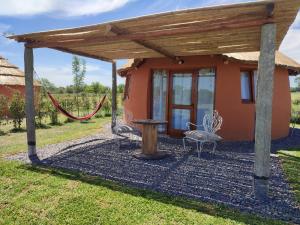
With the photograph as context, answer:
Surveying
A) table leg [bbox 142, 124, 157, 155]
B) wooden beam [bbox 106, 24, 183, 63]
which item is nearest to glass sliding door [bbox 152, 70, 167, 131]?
wooden beam [bbox 106, 24, 183, 63]

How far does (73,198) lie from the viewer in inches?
151

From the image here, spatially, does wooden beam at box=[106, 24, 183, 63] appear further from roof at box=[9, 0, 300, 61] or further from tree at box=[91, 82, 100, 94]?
tree at box=[91, 82, 100, 94]

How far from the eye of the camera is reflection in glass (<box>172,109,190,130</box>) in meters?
8.44

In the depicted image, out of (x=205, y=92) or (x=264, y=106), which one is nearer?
(x=264, y=106)

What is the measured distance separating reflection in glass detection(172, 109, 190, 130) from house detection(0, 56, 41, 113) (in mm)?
9094

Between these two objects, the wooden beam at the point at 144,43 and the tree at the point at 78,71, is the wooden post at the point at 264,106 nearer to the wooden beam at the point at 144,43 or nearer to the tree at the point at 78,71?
the wooden beam at the point at 144,43

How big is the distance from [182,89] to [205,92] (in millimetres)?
736

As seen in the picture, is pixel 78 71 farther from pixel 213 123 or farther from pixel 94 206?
pixel 94 206

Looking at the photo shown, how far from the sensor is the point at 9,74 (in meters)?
16.5

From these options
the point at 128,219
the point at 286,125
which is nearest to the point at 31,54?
the point at 128,219

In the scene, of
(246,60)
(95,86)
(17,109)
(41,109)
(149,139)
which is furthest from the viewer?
(95,86)

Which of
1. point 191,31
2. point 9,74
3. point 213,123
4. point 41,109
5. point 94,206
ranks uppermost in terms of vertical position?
point 9,74

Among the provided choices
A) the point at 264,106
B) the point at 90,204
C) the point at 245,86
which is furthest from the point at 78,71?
the point at 264,106

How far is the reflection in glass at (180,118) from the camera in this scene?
27.7ft
